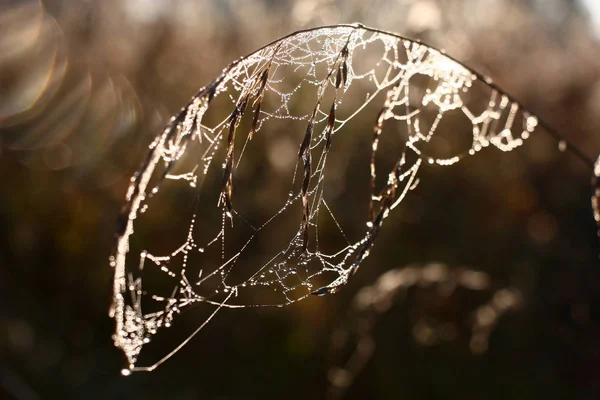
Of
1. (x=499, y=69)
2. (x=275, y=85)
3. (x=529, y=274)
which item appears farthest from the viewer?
(x=499, y=69)

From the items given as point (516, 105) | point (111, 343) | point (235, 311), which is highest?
point (516, 105)

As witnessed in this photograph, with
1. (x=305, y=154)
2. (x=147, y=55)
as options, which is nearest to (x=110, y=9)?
(x=147, y=55)

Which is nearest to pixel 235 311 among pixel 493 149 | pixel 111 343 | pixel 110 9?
pixel 111 343

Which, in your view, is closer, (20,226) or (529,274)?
(529,274)

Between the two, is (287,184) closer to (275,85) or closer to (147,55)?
(275,85)

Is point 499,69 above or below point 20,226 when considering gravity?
above

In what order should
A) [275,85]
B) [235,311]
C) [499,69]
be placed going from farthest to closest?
[499,69], [275,85], [235,311]
